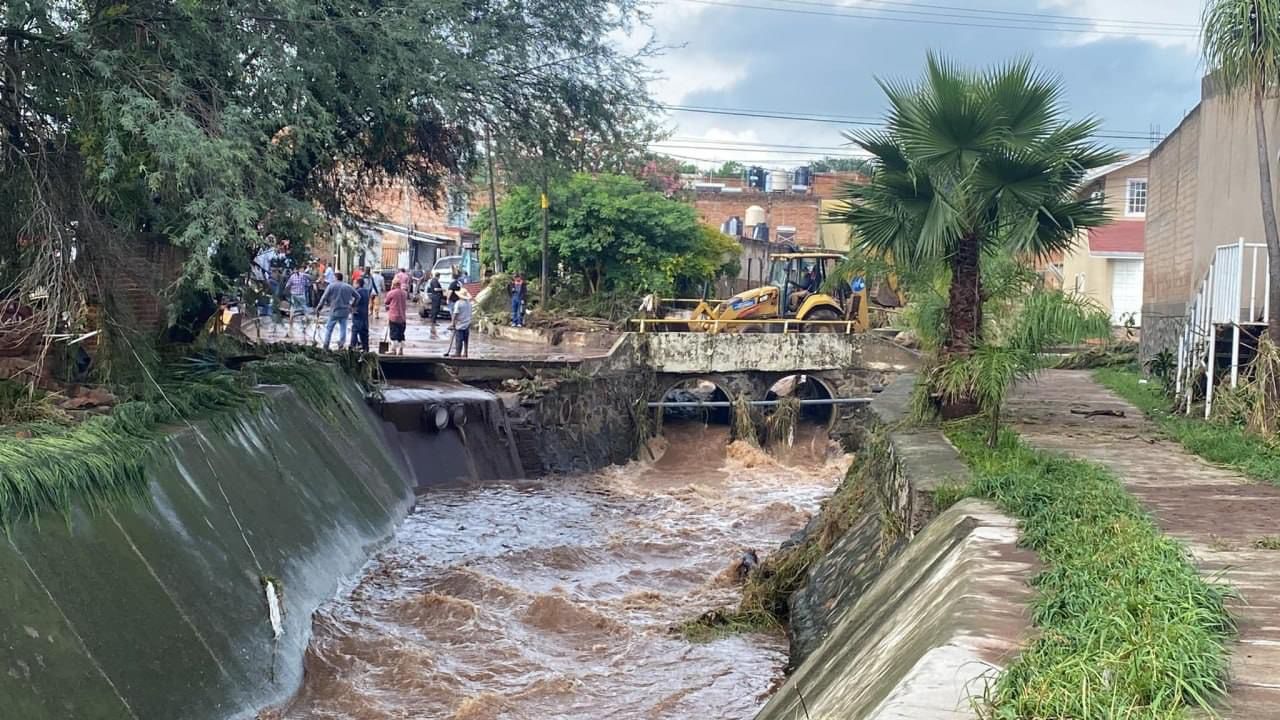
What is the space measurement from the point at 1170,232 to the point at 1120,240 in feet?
49.5

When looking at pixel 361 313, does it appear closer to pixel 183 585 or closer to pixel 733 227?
pixel 183 585

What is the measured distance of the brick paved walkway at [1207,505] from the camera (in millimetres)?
4902

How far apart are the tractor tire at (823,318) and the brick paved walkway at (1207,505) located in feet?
49.7

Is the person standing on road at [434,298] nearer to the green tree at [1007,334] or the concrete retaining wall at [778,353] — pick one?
the concrete retaining wall at [778,353]

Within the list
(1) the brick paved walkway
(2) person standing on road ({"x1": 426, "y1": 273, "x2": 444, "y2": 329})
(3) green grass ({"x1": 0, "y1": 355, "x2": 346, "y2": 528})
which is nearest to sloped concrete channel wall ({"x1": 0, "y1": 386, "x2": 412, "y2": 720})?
(3) green grass ({"x1": 0, "y1": 355, "x2": 346, "y2": 528})

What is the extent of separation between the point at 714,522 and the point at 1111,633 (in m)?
15.0

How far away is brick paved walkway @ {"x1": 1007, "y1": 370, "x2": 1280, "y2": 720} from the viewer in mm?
4902

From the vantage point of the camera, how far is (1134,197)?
38.1 meters

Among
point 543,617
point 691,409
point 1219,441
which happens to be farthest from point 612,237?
point 1219,441

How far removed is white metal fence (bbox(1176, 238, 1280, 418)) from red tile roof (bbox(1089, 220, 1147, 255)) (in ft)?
71.1

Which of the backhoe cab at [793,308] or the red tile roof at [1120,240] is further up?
the red tile roof at [1120,240]

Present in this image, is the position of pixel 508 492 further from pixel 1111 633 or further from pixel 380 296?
pixel 380 296

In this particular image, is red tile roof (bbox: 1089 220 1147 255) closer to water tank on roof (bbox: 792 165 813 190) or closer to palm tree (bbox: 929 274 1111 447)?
palm tree (bbox: 929 274 1111 447)

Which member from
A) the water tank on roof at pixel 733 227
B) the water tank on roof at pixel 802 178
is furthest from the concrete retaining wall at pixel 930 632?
the water tank on roof at pixel 802 178
